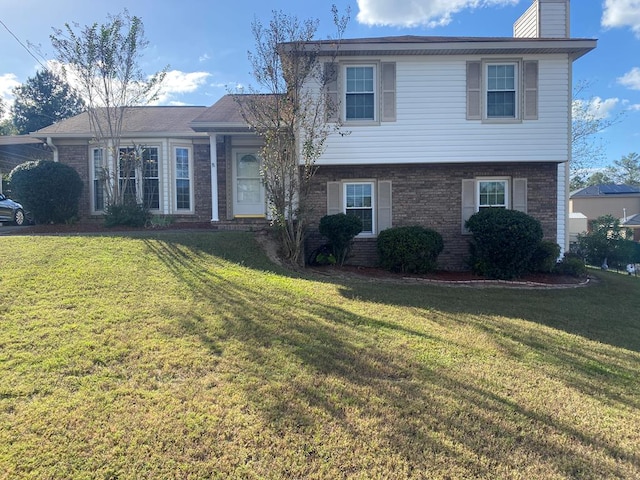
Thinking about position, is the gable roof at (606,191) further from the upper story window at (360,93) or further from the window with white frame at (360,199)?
the upper story window at (360,93)

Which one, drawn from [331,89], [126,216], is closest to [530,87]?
[331,89]

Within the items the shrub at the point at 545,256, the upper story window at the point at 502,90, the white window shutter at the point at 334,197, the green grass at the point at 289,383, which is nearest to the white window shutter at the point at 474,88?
the upper story window at the point at 502,90

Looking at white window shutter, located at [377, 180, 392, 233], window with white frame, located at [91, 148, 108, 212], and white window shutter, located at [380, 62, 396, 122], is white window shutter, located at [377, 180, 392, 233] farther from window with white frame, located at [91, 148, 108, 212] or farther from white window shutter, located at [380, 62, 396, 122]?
window with white frame, located at [91, 148, 108, 212]

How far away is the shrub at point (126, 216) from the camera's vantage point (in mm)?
11492

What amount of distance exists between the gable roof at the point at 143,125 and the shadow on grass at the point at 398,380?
7525mm

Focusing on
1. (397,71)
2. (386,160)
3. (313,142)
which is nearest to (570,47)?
(397,71)

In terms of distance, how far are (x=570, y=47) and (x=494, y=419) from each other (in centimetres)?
1099

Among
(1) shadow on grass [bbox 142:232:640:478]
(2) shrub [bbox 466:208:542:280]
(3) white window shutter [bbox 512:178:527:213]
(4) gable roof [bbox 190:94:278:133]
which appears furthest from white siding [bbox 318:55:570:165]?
(1) shadow on grass [bbox 142:232:640:478]

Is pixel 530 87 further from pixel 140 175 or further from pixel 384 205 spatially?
pixel 140 175

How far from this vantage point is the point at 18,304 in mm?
5277

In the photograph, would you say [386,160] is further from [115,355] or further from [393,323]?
[115,355]

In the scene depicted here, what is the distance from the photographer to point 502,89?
11141 mm

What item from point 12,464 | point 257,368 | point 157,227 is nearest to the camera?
point 12,464

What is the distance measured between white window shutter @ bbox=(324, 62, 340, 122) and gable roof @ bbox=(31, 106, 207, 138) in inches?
193
